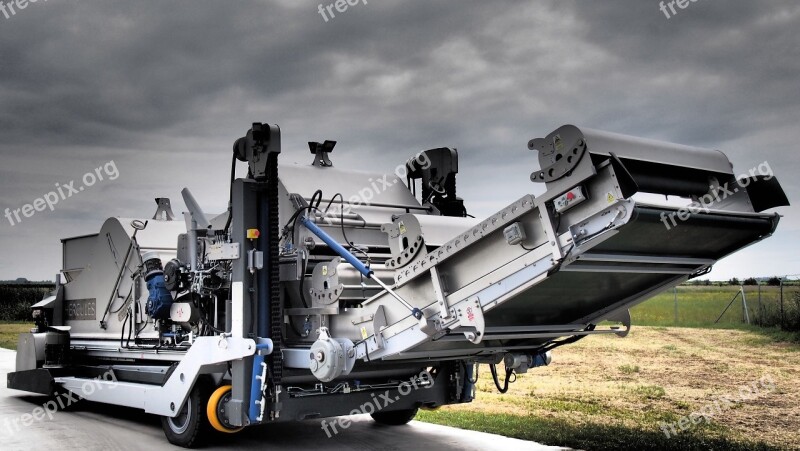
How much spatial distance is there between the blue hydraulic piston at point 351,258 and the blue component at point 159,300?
7.05 ft

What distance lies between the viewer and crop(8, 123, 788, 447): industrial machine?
5914 millimetres

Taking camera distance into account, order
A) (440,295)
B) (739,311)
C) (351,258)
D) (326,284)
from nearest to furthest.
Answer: (440,295) → (351,258) → (326,284) → (739,311)

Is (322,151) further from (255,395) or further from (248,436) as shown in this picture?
(248,436)

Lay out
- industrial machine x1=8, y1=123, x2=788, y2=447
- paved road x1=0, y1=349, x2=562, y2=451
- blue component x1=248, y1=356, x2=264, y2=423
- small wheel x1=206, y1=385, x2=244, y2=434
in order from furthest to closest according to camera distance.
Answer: paved road x1=0, y1=349, x2=562, y2=451 < small wheel x1=206, y1=385, x2=244, y2=434 < blue component x1=248, y1=356, x2=264, y2=423 < industrial machine x1=8, y1=123, x2=788, y2=447

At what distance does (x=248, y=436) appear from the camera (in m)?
9.09

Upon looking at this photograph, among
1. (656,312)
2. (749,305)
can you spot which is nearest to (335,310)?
(749,305)

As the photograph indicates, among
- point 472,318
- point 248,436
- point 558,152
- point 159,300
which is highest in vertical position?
point 558,152

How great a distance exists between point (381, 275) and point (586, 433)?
10.8ft

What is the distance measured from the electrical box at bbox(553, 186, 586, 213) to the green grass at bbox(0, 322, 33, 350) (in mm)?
22474

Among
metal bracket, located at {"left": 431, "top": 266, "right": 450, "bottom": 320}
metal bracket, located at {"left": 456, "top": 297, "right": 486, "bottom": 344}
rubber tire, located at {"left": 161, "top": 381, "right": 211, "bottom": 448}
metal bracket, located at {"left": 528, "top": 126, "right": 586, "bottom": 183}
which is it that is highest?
metal bracket, located at {"left": 528, "top": 126, "right": 586, "bottom": 183}

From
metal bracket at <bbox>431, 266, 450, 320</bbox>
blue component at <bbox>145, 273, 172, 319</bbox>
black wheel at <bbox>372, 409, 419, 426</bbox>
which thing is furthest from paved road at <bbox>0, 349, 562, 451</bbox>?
metal bracket at <bbox>431, 266, 450, 320</bbox>

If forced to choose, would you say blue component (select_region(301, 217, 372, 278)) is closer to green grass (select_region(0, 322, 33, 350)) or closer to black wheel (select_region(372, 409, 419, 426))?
black wheel (select_region(372, 409, 419, 426))

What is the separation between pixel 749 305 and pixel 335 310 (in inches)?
752

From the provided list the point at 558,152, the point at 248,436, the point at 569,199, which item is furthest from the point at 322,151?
the point at 569,199
